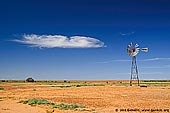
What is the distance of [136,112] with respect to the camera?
19016mm

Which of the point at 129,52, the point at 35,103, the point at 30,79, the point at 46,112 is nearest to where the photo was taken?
the point at 46,112

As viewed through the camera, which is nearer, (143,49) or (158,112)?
(158,112)

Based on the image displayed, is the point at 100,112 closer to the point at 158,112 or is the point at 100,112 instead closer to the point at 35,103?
the point at 158,112

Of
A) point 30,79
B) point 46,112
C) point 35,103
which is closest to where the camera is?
point 46,112

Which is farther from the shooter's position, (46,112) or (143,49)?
(143,49)

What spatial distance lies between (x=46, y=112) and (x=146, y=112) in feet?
21.0

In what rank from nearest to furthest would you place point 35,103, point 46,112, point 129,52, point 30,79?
point 46,112
point 35,103
point 129,52
point 30,79

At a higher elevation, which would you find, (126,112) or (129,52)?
(129,52)

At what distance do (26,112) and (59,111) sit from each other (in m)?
2.11

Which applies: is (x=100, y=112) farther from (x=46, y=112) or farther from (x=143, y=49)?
(x=143, y=49)

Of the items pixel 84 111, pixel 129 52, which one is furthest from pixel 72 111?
pixel 129 52

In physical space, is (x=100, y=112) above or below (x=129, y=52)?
below

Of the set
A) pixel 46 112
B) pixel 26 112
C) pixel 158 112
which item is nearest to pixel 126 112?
pixel 158 112

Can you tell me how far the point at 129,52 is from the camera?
62375 millimetres
